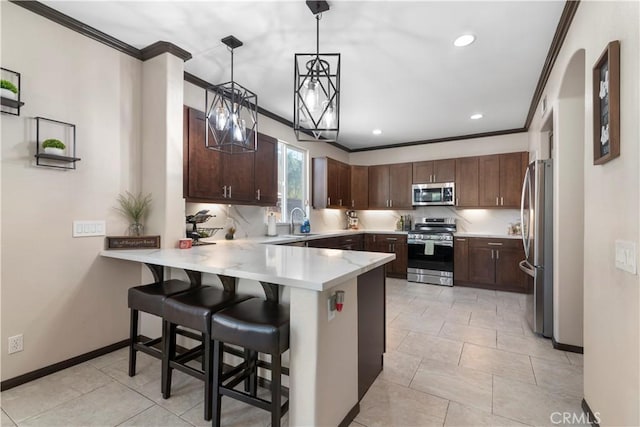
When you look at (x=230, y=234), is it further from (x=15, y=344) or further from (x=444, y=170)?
(x=444, y=170)

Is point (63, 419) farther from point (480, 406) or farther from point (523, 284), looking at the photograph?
point (523, 284)

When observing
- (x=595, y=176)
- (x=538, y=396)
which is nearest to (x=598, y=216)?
(x=595, y=176)

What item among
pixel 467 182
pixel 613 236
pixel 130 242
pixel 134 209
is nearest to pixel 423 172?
pixel 467 182

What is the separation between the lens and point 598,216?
1.64m

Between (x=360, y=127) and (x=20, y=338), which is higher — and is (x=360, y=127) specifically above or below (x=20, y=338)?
above

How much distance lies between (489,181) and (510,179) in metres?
0.31

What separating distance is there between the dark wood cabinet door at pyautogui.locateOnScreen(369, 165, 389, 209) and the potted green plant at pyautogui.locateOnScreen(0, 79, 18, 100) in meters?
5.35

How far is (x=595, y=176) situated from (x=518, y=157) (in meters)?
3.73

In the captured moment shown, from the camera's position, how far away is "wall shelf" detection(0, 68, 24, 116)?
6.30 ft

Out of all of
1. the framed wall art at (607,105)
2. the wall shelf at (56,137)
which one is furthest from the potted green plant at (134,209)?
the framed wall art at (607,105)

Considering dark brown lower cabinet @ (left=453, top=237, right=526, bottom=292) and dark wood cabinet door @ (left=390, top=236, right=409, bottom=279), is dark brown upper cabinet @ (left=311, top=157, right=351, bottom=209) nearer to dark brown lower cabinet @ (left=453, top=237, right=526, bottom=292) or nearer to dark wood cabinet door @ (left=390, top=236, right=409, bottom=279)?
dark wood cabinet door @ (left=390, top=236, right=409, bottom=279)

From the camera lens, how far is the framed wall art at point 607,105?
1.38m

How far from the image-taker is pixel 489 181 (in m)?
5.13

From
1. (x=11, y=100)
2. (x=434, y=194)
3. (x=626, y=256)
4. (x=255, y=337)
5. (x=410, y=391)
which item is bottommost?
(x=410, y=391)
